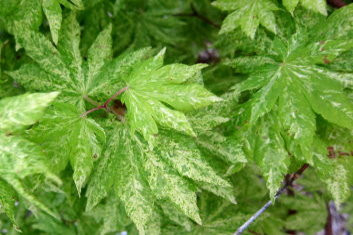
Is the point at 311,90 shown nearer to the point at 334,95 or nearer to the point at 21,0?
the point at 334,95

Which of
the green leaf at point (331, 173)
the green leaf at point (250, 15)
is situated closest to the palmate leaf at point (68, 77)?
the green leaf at point (250, 15)

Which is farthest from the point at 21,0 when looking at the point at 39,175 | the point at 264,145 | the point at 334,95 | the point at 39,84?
the point at 334,95

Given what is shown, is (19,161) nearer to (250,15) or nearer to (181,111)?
(181,111)

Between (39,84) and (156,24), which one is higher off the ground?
(156,24)

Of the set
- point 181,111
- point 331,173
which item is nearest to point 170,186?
point 181,111

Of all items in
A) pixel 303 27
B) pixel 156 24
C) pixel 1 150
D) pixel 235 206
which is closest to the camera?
pixel 1 150

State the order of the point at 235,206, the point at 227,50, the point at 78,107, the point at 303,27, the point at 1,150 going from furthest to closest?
the point at 235,206
the point at 227,50
the point at 303,27
the point at 78,107
the point at 1,150
